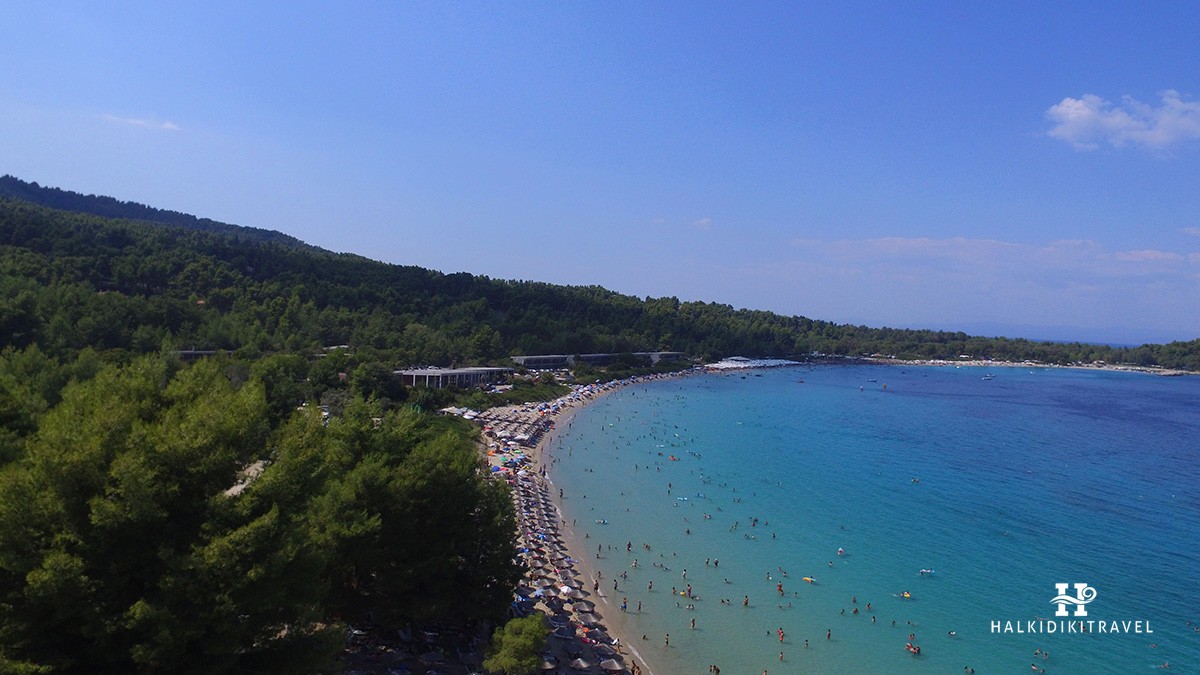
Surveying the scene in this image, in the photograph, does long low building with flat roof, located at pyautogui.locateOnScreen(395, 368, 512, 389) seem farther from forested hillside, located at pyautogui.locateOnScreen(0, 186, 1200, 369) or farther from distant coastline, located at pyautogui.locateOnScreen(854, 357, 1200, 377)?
distant coastline, located at pyautogui.locateOnScreen(854, 357, 1200, 377)

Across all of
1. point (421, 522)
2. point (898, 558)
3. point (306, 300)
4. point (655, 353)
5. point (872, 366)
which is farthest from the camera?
point (872, 366)

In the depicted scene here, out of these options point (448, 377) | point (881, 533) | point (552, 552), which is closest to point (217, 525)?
point (552, 552)

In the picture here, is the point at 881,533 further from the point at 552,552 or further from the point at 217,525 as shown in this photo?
the point at 217,525

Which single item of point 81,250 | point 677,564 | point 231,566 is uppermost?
point 81,250

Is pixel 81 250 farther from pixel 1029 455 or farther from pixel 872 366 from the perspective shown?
pixel 872 366

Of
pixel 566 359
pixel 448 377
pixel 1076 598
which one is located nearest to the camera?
pixel 1076 598

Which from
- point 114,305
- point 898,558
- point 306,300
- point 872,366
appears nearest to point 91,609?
point 898,558

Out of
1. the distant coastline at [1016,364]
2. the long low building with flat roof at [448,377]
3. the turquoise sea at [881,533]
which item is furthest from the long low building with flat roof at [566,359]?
the distant coastline at [1016,364]
